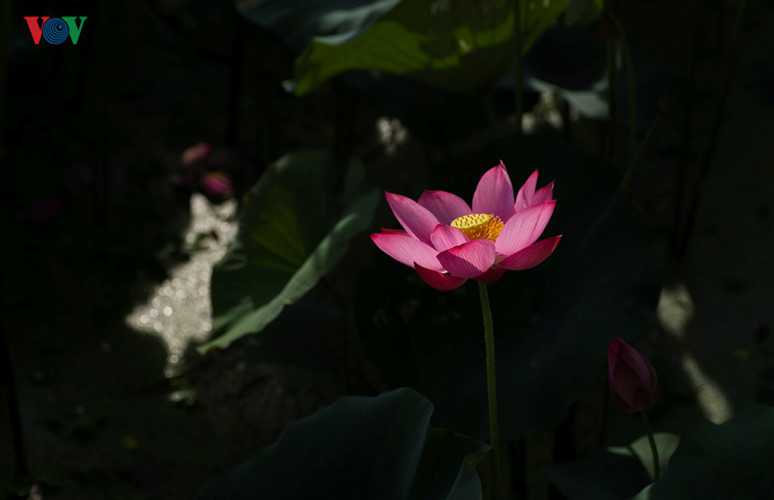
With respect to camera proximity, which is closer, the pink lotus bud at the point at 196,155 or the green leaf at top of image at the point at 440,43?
the green leaf at top of image at the point at 440,43

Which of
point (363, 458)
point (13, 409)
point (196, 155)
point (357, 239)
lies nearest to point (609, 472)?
point (363, 458)

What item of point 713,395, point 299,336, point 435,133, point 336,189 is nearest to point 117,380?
point 299,336

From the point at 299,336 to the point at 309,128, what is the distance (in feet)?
3.57

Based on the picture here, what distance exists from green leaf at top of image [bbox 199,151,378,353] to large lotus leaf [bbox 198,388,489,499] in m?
0.36

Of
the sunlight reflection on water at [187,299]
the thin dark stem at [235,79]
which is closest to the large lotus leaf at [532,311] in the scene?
the sunlight reflection on water at [187,299]

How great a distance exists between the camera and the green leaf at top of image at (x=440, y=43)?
49.1 inches

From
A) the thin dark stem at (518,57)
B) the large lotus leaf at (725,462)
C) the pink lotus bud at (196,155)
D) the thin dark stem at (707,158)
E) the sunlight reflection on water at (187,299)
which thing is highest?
the thin dark stem at (518,57)

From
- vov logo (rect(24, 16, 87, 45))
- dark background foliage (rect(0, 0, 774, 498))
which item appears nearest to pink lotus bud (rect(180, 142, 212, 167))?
dark background foliage (rect(0, 0, 774, 498))

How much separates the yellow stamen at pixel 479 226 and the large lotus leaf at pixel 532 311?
0.35m

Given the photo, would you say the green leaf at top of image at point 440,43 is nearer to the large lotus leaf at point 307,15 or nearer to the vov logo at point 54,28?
the large lotus leaf at point 307,15

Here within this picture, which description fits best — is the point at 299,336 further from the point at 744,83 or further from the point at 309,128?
the point at 744,83

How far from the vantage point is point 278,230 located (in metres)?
1.31

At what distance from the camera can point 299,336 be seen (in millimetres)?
1419

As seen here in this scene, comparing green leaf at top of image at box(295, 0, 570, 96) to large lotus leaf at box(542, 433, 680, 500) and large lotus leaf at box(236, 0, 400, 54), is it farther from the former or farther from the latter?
large lotus leaf at box(542, 433, 680, 500)
